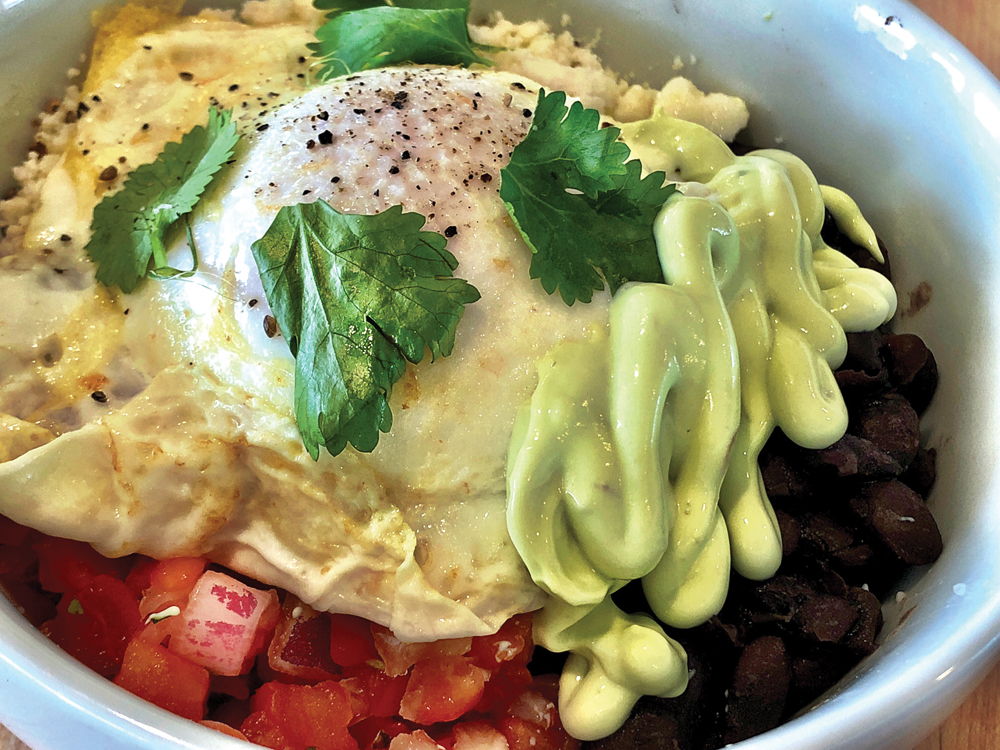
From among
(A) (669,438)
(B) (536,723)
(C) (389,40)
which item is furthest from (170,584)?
(C) (389,40)

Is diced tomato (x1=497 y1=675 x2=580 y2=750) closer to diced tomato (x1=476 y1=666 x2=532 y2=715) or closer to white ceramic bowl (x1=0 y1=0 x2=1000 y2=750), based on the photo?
diced tomato (x1=476 y1=666 x2=532 y2=715)

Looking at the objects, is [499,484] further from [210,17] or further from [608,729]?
[210,17]

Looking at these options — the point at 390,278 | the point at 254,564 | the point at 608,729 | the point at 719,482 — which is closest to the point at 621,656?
the point at 608,729

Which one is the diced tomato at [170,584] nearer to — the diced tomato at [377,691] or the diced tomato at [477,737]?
the diced tomato at [377,691]

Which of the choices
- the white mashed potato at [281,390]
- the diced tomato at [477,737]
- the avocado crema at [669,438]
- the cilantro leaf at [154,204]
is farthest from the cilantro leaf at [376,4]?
the diced tomato at [477,737]

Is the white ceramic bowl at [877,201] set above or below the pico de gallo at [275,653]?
above

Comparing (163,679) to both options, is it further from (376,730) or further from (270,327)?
(270,327)
